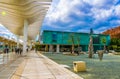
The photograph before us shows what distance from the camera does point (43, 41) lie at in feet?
214

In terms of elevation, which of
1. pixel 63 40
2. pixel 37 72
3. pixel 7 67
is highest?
pixel 63 40

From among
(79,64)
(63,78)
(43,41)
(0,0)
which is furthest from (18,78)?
(43,41)

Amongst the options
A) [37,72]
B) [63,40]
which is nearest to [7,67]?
[37,72]

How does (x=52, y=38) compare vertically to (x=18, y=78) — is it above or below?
above

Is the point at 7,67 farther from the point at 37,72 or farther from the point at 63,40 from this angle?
the point at 63,40

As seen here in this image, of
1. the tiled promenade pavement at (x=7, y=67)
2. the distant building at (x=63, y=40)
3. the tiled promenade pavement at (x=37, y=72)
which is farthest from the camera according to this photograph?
the distant building at (x=63, y=40)

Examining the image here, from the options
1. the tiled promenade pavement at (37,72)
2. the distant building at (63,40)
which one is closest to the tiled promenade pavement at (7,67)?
the tiled promenade pavement at (37,72)

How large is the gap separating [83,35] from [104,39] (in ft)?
23.7

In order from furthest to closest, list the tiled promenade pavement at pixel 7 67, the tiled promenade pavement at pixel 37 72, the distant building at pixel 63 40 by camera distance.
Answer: the distant building at pixel 63 40, the tiled promenade pavement at pixel 7 67, the tiled promenade pavement at pixel 37 72

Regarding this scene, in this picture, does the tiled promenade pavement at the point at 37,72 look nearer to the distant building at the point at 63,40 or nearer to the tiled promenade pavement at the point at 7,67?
the tiled promenade pavement at the point at 7,67

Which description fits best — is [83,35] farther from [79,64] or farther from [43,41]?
[79,64]

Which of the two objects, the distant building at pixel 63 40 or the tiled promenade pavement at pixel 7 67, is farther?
the distant building at pixel 63 40

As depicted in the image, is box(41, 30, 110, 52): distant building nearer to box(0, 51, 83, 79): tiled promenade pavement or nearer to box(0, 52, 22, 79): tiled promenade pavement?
box(0, 52, 22, 79): tiled promenade pavement

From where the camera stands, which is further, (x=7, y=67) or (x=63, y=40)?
(x=63, y=40)
